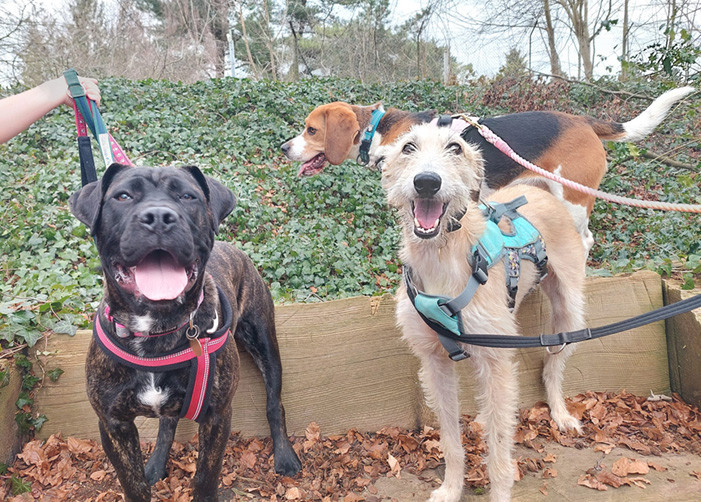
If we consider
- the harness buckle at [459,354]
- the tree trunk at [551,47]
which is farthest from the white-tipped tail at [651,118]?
the tree trunk at [551,47]

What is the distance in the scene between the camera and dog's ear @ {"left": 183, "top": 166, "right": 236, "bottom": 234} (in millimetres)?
2396

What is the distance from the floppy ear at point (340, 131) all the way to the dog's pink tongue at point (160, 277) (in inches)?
160

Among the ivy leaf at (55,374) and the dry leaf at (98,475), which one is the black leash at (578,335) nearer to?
the dry leaf at (98,475)

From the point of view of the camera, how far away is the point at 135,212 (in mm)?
1976

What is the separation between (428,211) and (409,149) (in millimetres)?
386

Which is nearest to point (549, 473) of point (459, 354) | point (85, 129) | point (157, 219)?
point (459, 354)

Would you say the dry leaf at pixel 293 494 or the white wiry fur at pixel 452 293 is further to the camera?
A: the dry leaf at pixel 293 494

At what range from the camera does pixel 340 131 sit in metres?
5.86

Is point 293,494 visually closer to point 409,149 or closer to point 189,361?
point 189,361

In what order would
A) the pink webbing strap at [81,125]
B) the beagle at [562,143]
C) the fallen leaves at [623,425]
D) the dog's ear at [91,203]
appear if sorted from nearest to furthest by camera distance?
the dog's ear at [91,203], the pink webbing strap at [81,125], the fallen leaves at [623,425], the beagle at [562,143]

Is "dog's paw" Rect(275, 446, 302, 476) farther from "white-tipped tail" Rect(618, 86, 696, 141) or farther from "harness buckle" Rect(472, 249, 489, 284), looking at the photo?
"white-tipped tail" Rect(618, 86, 696, 141)

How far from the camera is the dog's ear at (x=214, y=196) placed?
240cm

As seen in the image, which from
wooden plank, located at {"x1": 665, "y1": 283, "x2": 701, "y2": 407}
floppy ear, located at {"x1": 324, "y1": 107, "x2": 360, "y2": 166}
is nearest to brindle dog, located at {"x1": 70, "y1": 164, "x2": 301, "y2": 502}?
wooden plank, located at {"x1": 665, "y1": 283, "x2": 701, "y2": 407}

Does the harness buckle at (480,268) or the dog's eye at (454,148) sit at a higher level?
the dog's eye at (454,148)
